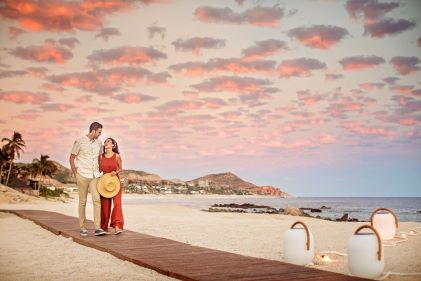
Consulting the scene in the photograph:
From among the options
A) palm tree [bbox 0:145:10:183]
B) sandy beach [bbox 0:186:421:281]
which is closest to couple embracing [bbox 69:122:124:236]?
sandy beach [bbox 0:186:421:281]

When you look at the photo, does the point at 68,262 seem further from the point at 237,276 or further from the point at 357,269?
the point at 357,269

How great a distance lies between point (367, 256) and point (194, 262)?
2.25m

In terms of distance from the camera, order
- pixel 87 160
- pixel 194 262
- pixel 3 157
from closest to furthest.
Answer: pixel 194 262
pixel 87 160
pixel 3 157

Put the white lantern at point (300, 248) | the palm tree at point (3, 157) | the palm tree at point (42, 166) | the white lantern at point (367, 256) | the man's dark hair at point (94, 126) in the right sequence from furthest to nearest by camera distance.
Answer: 1. the palm tree at point (42, 166)
2. the palm tree at point (3, 157)
3. the man's dark hair at point (94, 126)
4. the white lantern at point (300, 248)
5. the white lantern at point (367, 256)

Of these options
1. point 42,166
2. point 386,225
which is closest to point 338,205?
point 42,166

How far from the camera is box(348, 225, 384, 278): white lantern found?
5.93 m

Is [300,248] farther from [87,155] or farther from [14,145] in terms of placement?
[14,145]

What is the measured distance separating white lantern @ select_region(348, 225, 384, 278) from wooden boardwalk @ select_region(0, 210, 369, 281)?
613 millimetres

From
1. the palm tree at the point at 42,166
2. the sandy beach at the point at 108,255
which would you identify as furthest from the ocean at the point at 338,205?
the sandy beach at the point at 108,255

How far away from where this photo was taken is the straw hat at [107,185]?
30.7ft

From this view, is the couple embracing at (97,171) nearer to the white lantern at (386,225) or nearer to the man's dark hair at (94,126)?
the man's dark hair at (94,126)

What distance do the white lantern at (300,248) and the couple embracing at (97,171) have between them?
3843 millimetres

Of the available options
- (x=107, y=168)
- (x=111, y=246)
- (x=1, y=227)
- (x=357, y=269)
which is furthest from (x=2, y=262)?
(x=1, y=227)

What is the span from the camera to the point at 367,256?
235 inches
